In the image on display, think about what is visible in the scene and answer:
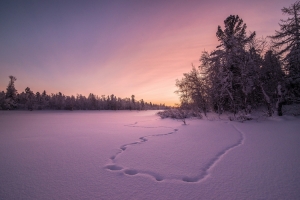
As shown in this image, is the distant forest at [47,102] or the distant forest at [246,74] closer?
the distant forest at [246,74]

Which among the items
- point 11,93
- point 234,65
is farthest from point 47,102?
point 234,65

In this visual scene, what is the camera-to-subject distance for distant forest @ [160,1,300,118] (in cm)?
981

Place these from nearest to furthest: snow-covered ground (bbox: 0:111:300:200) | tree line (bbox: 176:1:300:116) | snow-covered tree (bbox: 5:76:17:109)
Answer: snow-covered ground (bbox: 0:111:300:200) < tree line (bbox: 176:1:300:116) < snow-covered tree (bbox: 5:76:17:109)

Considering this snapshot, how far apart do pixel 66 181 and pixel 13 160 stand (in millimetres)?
2011

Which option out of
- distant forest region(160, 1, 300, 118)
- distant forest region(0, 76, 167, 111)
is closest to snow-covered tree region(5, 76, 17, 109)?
distant forest region(0, 76, 167, 111)

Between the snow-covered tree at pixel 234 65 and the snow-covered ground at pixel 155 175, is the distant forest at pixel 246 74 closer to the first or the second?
the snow-covered tree at pixel 234 65

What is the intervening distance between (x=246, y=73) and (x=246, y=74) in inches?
8.9

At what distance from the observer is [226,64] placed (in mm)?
11023

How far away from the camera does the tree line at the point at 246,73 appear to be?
980 cm

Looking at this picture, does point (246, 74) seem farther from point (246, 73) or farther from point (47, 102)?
point (47, 102)

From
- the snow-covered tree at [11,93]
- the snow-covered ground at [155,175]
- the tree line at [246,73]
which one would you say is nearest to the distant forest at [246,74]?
the tree line at [246,73]

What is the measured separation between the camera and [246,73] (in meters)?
9.69

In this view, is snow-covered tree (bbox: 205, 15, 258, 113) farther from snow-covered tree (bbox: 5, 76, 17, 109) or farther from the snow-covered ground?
snow-covered tree (bbox: 5, 76, 17, 109)

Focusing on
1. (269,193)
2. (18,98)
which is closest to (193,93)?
(269,193)
